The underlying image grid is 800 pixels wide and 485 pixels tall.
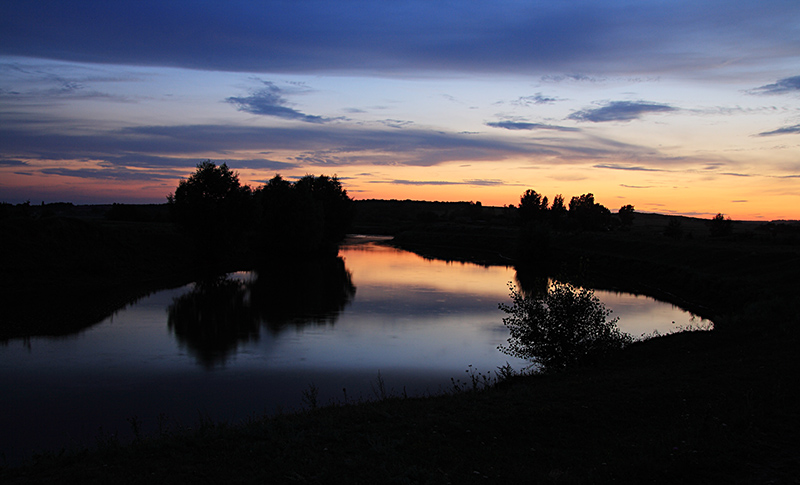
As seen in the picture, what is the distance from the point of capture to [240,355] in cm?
1519

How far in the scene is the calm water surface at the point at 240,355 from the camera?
1059 centimetres

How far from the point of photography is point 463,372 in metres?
13.9

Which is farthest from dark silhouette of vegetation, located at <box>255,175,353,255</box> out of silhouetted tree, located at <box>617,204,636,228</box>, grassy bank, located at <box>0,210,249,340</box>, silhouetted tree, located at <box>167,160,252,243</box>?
silhouetted tree, located at <box>617,204,636,228</box>

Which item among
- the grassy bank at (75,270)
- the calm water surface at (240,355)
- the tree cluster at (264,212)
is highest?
the tree cluster at (264,212)

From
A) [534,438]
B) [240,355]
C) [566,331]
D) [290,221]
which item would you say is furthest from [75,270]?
[534,438]

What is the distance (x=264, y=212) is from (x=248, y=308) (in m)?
31.6

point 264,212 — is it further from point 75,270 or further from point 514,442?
point 514,442

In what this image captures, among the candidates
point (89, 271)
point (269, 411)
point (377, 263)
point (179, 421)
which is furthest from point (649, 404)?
point (377, 263)

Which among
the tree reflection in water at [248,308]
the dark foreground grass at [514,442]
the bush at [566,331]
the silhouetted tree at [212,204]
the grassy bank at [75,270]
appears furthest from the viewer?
the silhouetted tree at [212,204]

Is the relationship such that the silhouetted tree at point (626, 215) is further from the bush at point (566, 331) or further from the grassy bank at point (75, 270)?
the bush at point (566, 331)

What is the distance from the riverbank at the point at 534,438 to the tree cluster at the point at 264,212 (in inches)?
1389

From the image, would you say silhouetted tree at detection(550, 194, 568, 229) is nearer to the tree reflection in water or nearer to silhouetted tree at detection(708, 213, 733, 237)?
silhouetted tree at detection(708, 213, 733, 237)

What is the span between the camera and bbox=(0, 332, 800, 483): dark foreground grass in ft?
17.6

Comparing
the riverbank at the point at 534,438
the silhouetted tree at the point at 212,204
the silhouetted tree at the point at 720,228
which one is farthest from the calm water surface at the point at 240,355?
the silhouetted tree at the point at 720,228
